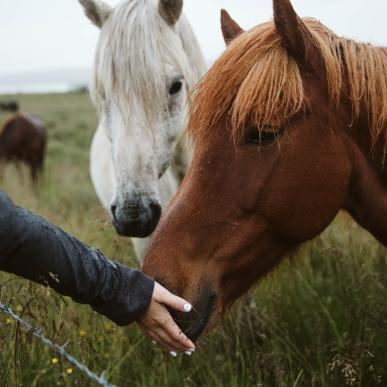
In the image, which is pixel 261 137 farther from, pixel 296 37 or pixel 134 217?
pixel 134 217

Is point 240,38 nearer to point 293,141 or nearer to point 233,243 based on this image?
point 293,141

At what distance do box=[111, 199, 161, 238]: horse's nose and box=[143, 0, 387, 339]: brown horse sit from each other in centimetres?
67

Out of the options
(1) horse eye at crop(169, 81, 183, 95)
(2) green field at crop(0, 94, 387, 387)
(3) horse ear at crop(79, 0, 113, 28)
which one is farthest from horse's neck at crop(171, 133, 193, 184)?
(3) horse ear at crop(79, 0, 113, 28)

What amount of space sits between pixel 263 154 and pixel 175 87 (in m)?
1.31

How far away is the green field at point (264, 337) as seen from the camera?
244 centimetres

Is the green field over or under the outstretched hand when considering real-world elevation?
under

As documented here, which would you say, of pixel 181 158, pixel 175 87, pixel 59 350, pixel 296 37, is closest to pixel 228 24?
pixel 296 37

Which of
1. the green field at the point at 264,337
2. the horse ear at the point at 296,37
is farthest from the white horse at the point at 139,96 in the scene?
the horse ear at the point at 296,37

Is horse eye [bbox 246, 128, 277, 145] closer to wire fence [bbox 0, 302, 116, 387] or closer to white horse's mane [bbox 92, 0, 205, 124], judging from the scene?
wire fence [bbox 0, 302, 116, 387]

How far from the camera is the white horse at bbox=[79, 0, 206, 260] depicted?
2.69 metres

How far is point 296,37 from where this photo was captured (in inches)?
75.5

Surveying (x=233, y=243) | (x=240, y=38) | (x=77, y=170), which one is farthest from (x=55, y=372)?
(x=77, y=170)

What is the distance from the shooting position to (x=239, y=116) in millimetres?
1885

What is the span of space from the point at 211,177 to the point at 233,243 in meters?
0.26
